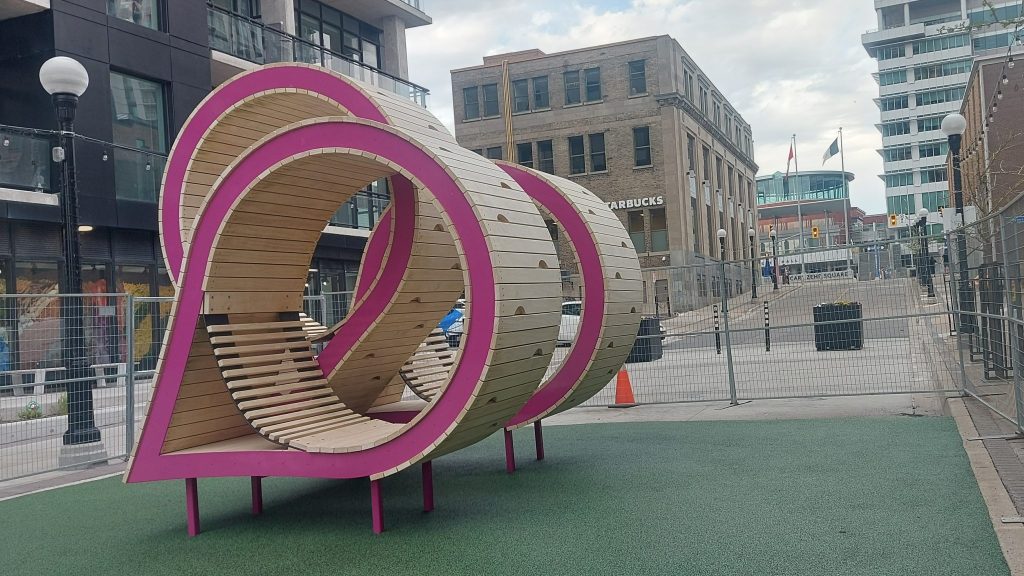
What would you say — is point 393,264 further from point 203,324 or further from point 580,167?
point 580,167

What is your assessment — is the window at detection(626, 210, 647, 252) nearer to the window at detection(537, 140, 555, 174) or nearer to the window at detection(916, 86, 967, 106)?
the window at detection(537, 140, 555, 174)

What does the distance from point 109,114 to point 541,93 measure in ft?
118

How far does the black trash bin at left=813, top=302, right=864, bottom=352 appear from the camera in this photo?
476 inches

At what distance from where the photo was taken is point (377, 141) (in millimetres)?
5977

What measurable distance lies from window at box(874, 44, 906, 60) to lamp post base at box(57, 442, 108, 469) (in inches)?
4156

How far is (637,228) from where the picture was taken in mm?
50781

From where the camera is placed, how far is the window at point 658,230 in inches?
1955

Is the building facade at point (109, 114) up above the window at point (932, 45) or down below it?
below

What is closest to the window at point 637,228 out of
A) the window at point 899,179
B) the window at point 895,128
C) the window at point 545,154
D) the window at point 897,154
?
the window at point 545,154

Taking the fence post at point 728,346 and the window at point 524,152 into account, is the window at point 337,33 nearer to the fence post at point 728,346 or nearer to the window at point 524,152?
the fence post at point 728,346

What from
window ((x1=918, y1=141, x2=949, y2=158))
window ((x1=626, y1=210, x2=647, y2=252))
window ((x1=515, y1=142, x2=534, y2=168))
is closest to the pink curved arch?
window ((x1=626, y1=210, x2=647, y2=252))

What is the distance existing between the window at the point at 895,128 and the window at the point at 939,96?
2727mm

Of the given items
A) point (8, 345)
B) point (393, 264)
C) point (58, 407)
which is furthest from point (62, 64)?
point (393, 264)

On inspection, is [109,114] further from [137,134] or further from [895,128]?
[895,128]
